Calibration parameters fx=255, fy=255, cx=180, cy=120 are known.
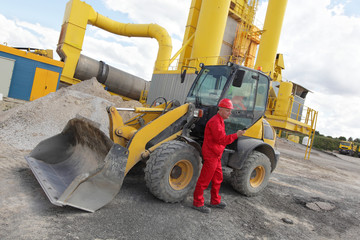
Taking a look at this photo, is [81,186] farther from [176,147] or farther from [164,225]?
[176,147]

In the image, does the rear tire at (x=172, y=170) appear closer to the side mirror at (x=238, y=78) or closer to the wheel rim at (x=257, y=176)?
the side mirror at (x=238, y=78)

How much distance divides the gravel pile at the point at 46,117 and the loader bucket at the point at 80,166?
7.49 feet

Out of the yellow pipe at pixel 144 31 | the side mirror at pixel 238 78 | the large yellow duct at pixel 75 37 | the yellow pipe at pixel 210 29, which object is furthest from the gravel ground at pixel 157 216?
the yellow pipe at pixel 144 31

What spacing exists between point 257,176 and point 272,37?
13470mm

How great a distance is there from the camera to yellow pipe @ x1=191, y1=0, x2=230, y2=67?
508 inches

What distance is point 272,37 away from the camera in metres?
16.3

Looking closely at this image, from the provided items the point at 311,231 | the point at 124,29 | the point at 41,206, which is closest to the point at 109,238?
the point at 41,206

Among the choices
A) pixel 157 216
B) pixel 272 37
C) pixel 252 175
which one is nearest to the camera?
pixel 157 216

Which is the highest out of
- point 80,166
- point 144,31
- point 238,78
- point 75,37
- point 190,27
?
point 190,27

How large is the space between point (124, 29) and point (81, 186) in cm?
1694

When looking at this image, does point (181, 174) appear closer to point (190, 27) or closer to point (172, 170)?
point (172, 170)

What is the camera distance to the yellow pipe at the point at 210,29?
12898mm

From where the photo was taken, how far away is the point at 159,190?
3.62 metres

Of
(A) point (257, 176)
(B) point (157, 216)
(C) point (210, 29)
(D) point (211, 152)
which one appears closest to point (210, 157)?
(D) point (211, 152)
